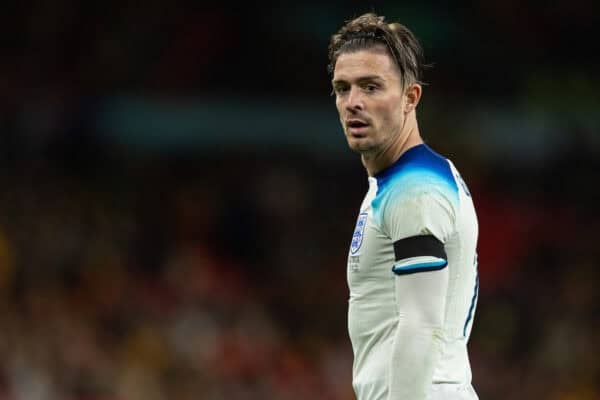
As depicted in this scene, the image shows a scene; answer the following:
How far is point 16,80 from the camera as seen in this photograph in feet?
43.5

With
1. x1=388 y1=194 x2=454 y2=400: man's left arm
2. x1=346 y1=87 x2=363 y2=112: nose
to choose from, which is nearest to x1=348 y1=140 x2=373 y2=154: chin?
x1=346 y1=87 x2=363 y2=112: nose

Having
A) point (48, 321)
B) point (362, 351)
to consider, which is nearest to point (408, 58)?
point (362, 351)

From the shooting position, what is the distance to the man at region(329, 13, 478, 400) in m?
3.30

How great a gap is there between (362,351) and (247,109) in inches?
419

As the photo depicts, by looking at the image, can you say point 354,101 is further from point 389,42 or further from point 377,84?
point 389,42

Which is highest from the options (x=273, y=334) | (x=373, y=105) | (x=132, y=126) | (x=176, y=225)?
(x=373, y=105)

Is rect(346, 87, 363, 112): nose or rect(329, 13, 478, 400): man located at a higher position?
rect(346, 87, 363, 112): nose

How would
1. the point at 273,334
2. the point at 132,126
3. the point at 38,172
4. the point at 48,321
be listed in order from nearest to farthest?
the point at 48,321
the point at 273,334
the point at 38,172
the point at 132,126

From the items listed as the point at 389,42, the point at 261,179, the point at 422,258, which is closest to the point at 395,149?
the point at 389,42

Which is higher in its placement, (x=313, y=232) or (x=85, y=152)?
(x=85, y=152)

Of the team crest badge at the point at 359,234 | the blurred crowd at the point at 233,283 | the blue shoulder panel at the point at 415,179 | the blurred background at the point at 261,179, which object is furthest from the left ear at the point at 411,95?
the blurred background at the point at 261,179

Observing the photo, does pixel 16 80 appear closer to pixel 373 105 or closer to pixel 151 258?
pixel 151 258

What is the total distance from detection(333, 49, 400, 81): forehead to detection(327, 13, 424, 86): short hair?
17 mm

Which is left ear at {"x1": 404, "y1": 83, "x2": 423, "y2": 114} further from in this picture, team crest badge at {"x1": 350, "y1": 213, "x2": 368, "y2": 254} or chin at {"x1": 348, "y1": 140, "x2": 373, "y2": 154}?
team crest badge at {"x1": 350, "y1": 213, "x2": 368, "y2": 254}
